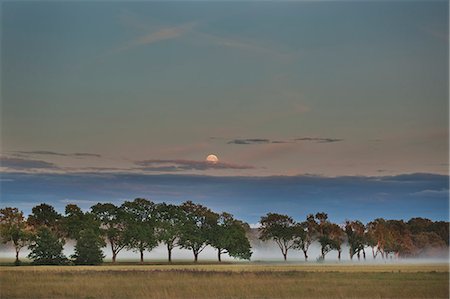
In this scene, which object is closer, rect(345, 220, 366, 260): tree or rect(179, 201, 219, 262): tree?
rect(179, 201, 219, 262): tree

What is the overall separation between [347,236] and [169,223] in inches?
818

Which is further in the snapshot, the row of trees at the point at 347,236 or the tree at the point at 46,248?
the row of trees at the point at 347,236

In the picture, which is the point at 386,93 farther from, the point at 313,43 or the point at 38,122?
the point at 38,122

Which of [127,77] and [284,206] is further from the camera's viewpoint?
[284,206]

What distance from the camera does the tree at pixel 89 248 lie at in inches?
2084

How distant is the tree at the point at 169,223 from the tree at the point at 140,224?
62 cm

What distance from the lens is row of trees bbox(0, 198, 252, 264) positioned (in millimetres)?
55531

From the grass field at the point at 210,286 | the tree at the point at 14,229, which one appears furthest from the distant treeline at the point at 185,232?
the grass field at the point at 210,286

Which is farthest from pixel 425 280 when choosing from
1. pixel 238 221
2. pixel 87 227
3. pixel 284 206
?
pixel 238 221

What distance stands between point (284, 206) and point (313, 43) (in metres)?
16.5

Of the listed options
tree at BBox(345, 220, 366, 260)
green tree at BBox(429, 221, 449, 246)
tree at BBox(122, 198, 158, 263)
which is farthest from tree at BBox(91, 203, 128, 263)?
green tree at BBox(429, 221, 449, 246)

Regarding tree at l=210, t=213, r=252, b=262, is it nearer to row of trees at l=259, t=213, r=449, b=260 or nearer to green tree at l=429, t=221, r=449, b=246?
row of trees at l=259, t=213, r=449, b=260

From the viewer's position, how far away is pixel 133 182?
45344 millimetres

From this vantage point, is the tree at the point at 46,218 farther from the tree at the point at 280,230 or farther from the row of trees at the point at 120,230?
the tree at the point at 280,230
